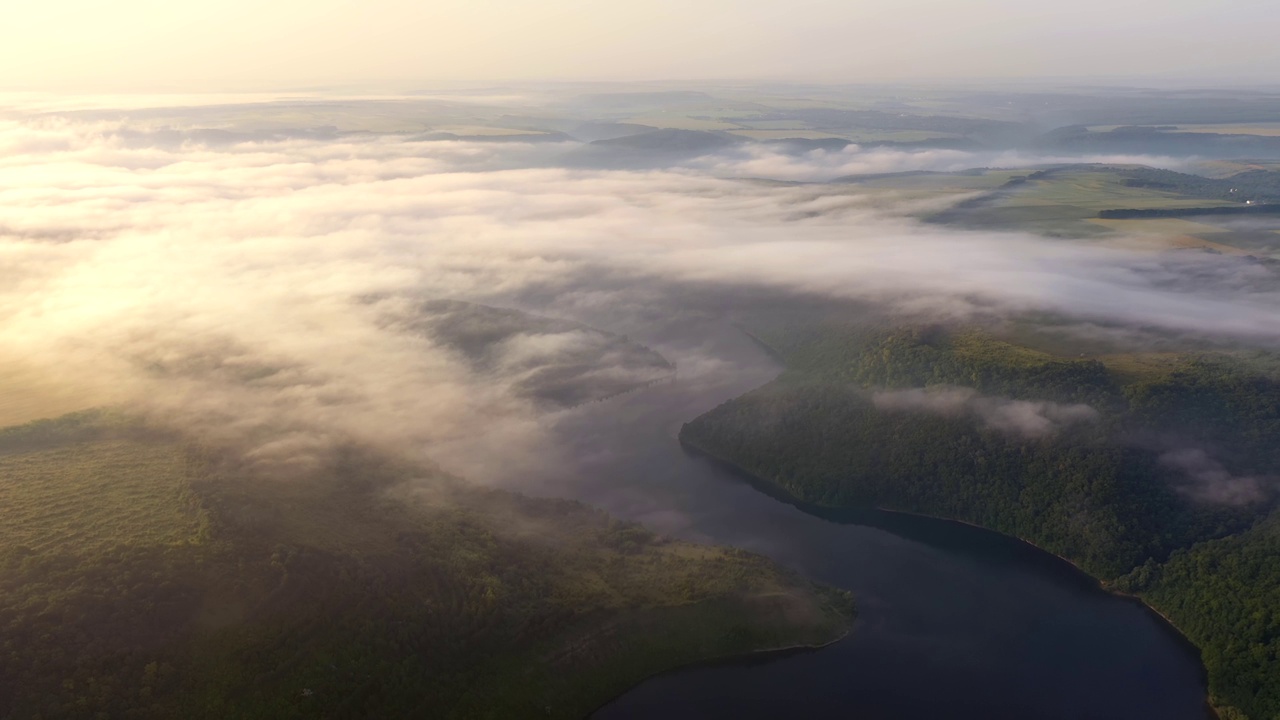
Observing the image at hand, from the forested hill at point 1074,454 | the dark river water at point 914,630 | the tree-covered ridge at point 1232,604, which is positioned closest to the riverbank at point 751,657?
the dark river water at point 914,630

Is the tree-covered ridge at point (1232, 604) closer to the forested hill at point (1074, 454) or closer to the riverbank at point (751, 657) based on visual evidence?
the forested hill at point (1074, 454)

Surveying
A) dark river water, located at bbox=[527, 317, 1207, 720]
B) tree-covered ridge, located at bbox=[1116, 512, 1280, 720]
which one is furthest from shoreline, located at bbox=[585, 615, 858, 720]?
tree-covered ridge, located at bbox=[1116, 512, 1280, 720]

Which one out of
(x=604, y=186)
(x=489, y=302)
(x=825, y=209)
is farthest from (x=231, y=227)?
(x=825, y=209)

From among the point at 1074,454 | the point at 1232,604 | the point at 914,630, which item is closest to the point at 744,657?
the point at 914,630

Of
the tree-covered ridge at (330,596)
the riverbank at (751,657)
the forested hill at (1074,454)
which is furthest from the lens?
the forested hill at (1074,454)

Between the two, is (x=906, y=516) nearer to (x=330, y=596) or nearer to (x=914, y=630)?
(x=914, y=630)

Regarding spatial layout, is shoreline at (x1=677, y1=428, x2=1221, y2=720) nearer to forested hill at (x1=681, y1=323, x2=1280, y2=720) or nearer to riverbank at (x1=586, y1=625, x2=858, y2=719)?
forested hill at (x1=681, y1=323, x2=1280, y2=720)
